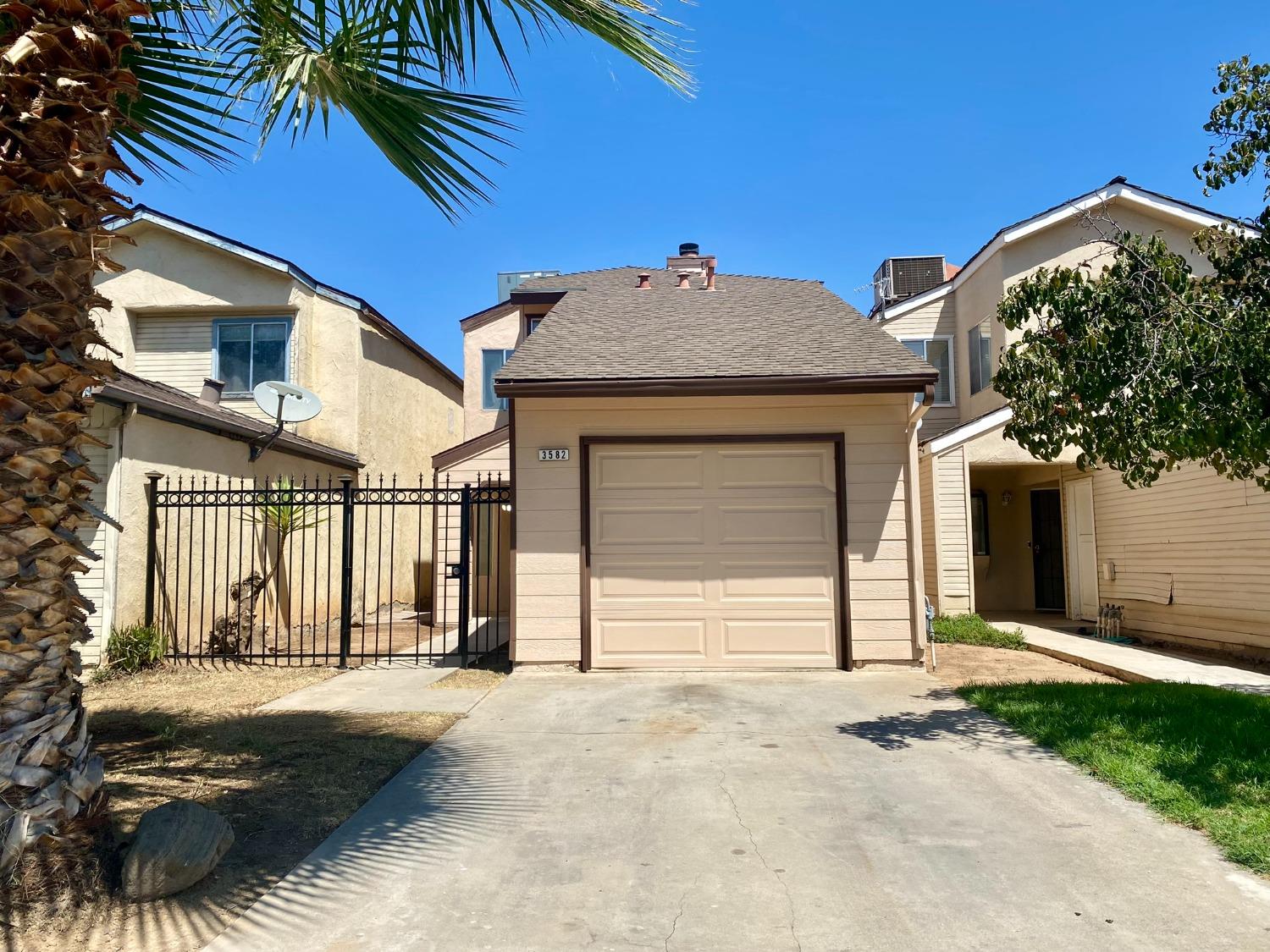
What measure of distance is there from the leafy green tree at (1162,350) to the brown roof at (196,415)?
26.1 ft

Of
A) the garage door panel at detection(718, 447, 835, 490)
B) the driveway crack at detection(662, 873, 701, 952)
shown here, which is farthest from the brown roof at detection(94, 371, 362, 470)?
the driveway crack at detection(662, 873, 701, 952)

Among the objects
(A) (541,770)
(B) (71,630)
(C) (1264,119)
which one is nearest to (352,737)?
(A) (541,770)

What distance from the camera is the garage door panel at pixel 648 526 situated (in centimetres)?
898

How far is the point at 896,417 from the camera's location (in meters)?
9.00

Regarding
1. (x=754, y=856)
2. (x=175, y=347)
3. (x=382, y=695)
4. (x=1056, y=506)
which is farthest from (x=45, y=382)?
(x=1056, y=506)

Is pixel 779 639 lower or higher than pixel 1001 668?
higher

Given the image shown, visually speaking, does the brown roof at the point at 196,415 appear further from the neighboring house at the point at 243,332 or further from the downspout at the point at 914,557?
the downspout at the point at 914,557

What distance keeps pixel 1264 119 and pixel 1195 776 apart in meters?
4.21

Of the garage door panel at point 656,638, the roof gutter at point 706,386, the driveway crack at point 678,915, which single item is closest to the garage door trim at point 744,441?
the garage door panel at point 656,638

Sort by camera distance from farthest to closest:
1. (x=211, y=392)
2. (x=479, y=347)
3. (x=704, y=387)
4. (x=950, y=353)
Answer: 1. (x=479, y=347)
2. (x=950, y=353)
3. (x=211, y=392)
4. (x=704, y=387)

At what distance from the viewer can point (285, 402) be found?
11.5 metres

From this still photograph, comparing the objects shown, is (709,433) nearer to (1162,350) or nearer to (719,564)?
(719,564)

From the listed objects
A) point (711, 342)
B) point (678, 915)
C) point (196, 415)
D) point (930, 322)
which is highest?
point (930, 322)

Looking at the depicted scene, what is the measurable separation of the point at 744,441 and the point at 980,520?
8.96 metres
